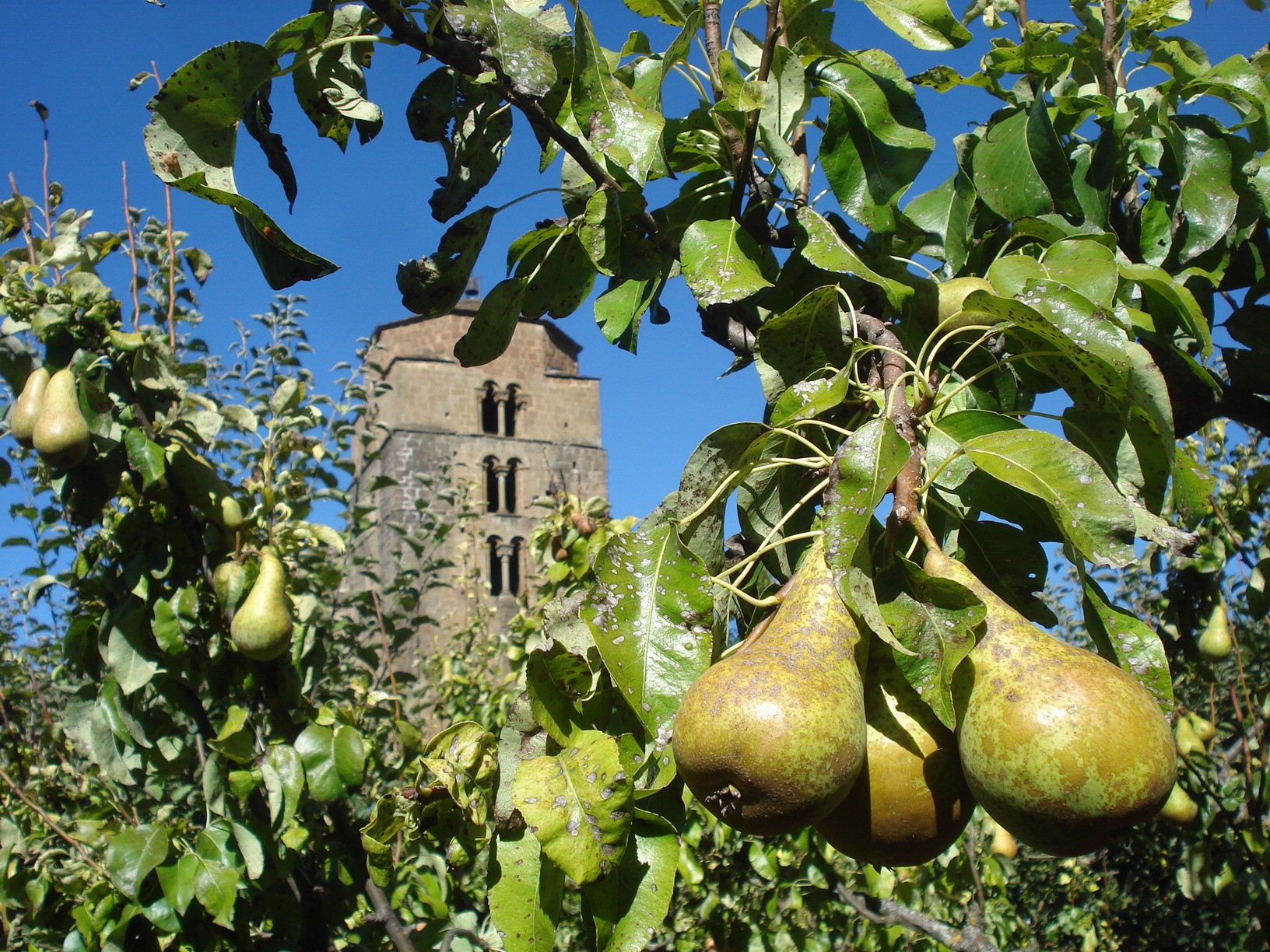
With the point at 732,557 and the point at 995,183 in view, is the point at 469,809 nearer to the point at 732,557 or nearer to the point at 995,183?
the point at 732,557

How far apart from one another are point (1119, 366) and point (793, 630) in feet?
1.24

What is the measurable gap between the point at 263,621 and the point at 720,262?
1.59m

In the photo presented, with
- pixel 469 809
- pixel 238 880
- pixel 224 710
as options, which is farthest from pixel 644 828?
pixel 224 710

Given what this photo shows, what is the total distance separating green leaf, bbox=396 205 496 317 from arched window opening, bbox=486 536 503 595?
109ft

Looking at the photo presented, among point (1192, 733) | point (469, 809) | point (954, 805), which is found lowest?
point (1192, 733)

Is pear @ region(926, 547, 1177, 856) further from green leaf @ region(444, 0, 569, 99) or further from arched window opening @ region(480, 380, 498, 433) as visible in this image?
arched window opening @ region(480, 380, 498, 433)

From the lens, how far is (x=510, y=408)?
36.7m

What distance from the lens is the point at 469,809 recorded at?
3.25 feet

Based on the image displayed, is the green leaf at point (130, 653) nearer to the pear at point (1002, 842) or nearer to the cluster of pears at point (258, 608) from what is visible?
the cluster of pears at point (258, 608)

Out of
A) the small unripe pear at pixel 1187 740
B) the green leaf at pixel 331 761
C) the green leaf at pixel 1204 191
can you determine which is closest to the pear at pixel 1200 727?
the small unripe pear at pixel 1187 740

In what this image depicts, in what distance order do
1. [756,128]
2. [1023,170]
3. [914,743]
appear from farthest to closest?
[1023,170]
[756,128]
[914,743]

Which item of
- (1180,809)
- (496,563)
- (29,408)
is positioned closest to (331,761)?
(29,408)

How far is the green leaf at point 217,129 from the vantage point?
2.79 ft

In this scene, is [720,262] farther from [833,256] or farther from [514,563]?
[514,563]
